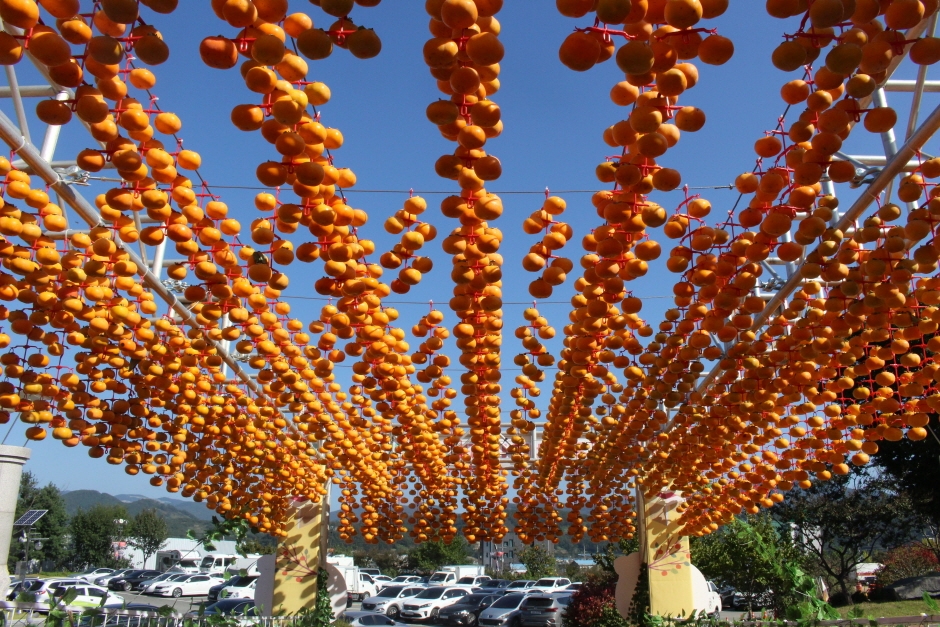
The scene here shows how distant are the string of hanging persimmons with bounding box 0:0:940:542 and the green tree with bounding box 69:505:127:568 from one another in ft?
135

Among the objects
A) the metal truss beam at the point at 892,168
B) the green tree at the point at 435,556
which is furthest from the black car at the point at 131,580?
the metal truss beam at the point at 892,168

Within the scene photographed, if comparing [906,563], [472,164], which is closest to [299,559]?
[472,164]

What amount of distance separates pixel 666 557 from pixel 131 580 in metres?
26.5

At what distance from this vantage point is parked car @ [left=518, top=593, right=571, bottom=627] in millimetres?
17203

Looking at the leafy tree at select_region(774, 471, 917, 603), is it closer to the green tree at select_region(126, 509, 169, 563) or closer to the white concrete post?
the white concrete post

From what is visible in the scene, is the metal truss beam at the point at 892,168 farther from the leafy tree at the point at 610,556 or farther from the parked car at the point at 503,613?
the parked car at the point at 503,613

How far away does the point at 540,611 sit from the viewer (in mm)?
17484

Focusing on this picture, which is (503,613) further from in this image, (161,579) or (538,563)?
(538,563)

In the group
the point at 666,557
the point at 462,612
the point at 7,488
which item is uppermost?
the point at 7,488

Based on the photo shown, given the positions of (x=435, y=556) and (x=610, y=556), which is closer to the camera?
(x=610, y=556)

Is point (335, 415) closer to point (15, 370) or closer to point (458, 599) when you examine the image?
point (15, 370)

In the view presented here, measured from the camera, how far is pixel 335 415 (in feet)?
25.2

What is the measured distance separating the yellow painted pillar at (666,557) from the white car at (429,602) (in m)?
11.1

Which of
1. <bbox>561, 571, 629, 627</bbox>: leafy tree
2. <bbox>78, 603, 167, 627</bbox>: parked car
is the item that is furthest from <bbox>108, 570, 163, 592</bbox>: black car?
<bbox>78, 603, 167, 627</bbox>: parked car
